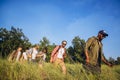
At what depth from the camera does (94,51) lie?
6000 mm

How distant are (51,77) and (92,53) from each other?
171cm

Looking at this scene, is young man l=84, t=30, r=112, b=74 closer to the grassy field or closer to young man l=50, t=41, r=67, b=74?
the grassy field

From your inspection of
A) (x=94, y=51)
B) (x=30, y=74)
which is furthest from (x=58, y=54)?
(x=30, y=74)

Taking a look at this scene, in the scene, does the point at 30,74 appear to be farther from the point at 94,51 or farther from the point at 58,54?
the point at 58,54

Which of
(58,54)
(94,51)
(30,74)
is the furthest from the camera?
(58,54)

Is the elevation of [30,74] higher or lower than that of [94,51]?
lower

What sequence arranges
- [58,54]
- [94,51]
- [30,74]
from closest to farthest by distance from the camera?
[30,74]
[94,51]
[58,54]

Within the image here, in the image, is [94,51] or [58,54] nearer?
[94,51]

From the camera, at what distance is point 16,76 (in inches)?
166

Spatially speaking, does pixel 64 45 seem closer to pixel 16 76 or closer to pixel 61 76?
pixel 61 76

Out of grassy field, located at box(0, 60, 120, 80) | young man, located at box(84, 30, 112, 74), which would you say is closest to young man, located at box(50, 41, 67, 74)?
young man, located at box(84, 30, 112, 74)

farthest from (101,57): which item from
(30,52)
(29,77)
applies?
(30,52)

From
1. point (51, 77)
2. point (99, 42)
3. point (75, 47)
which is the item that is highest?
point (75, 47)

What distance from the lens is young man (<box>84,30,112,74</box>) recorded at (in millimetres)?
5809
